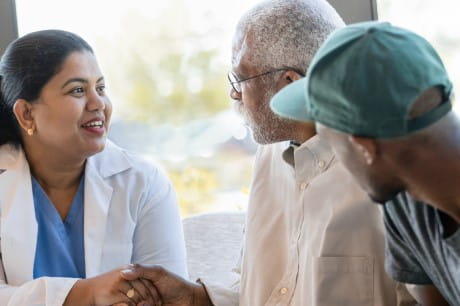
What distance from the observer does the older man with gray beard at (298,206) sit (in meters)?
1.65

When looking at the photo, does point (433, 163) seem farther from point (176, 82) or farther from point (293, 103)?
point (176, 82)

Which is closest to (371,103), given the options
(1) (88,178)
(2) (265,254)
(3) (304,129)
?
(3) (304,129)

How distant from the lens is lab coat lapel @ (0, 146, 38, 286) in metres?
2.20

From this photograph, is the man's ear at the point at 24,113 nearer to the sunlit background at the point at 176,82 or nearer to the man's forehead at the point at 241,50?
the sunlit background at the point at 176,82

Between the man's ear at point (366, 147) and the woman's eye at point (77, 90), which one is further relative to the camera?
the woman's eye at point (77, 90)

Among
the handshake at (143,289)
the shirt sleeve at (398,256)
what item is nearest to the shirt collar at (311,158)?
the shirt sleeve at (398,256)

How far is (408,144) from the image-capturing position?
1094 millimetres

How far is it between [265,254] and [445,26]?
104 centimetres

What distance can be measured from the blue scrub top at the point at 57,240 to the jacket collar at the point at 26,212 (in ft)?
0.12

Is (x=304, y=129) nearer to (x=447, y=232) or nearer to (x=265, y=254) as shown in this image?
(x=265, y=254)

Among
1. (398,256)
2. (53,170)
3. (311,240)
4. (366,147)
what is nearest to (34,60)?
(53,170)

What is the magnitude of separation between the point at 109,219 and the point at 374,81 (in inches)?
52.9

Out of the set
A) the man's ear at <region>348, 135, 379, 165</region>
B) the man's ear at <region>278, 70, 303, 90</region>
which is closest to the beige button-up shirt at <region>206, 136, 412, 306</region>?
the man's ear at <region>278, 70, 303, 90</region>

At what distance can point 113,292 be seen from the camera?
1988mm
